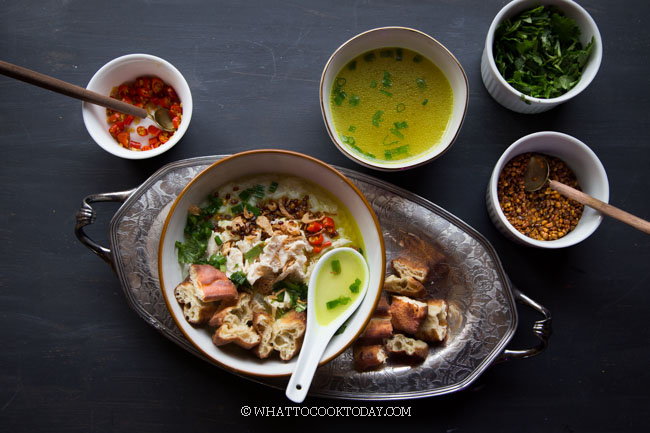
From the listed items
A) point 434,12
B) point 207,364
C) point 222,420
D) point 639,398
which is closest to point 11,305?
point 207,364

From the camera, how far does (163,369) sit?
2238mm

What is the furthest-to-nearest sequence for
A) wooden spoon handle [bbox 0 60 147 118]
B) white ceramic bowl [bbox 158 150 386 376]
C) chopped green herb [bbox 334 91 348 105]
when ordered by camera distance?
chopped green herb [bbox 334 91 348 105], white ceramic bowl [bbox 158 150 386 376], wooden spoon handle [bbox 0 60 147 118]

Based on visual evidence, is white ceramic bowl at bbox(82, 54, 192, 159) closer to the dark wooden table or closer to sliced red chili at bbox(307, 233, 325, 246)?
the dark wooden table

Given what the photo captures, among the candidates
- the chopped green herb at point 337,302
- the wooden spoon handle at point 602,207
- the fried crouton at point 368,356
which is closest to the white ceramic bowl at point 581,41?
the wooden spoon handle at point 602,207

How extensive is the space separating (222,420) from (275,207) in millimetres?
1144

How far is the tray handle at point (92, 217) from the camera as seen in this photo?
6.41 feet

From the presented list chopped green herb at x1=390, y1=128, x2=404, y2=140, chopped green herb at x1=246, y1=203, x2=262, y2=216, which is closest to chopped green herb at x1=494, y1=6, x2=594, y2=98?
chopped green herb at x1=390, y1=128, x2=404, y2=140

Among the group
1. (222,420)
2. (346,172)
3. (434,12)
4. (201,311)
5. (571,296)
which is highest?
(434,12)

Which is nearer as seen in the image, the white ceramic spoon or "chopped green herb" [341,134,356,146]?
the white ceramic spoon

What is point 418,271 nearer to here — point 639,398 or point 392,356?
point 392,356

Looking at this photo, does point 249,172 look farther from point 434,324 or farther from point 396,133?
point 434,324

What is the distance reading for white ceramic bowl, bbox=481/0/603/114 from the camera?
80.0 inches

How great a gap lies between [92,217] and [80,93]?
1.81 feet

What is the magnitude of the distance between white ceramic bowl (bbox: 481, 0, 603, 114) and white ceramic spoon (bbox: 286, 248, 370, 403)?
1.09m
